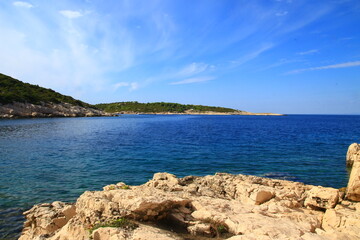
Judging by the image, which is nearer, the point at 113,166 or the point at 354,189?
the point at 354,189

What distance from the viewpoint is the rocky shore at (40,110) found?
88.5 metres

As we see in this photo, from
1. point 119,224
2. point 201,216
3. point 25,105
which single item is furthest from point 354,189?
point 25,105

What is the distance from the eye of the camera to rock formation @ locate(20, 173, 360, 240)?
8.19m

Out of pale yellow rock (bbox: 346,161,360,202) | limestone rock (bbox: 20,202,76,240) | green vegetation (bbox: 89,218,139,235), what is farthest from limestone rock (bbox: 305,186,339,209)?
limestone rock (bbox: 20,202,76,240)

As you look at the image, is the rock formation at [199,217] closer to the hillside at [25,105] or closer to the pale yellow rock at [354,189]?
the pale yellow rock at [354,189]

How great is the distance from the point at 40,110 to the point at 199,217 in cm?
11261

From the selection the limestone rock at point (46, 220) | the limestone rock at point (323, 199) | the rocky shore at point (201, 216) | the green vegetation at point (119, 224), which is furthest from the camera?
the limestone rock at point (323, 199)

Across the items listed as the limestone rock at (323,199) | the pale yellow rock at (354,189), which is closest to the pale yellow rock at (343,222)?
the limestone rock at (323,199)

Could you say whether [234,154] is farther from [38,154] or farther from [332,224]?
[38,154]

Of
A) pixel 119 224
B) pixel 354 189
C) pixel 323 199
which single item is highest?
pixel 119 224

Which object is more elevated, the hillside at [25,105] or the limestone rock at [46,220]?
Answer: the hillside at [25,105]

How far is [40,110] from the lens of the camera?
10181 centimetres

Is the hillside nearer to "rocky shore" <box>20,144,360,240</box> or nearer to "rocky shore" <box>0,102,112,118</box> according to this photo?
"rocky shore" <box>0,102,112,118</box>

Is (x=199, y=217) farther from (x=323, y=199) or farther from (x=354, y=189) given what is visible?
(x=354, y=189)
